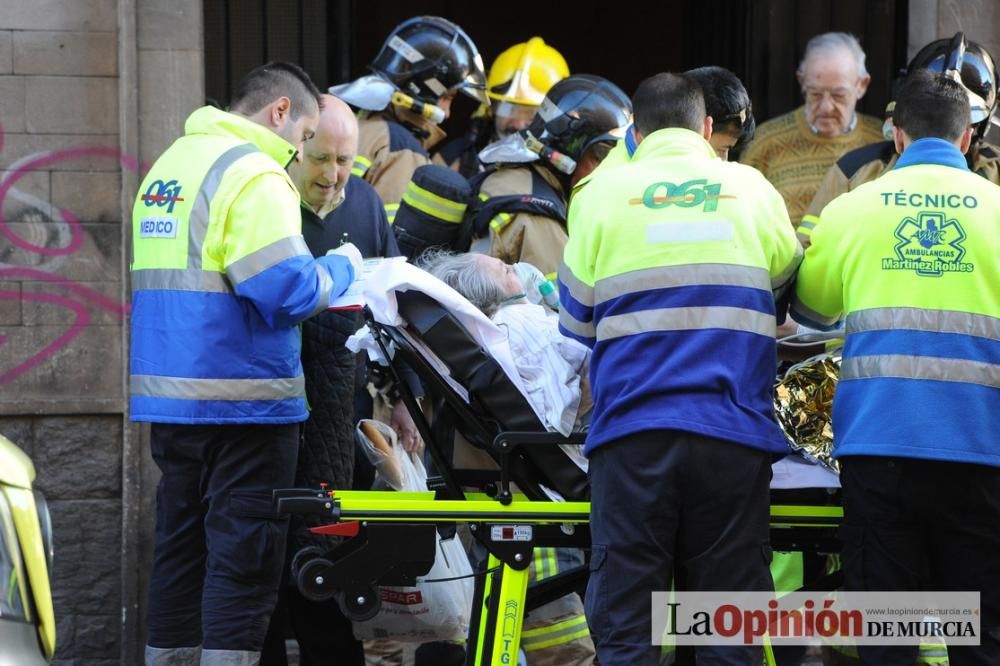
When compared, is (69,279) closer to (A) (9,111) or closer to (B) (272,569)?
(A) (9,111)

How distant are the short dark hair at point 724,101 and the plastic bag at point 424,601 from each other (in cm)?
149

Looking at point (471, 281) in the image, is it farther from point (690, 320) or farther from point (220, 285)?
point (690, 320)

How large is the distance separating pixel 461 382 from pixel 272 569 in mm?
865

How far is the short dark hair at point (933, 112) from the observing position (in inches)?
168

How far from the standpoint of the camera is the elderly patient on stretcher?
4461mm

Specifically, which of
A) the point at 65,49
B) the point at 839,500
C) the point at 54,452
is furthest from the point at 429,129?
the point at 839,500

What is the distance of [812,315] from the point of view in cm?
425

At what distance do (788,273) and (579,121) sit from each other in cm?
183

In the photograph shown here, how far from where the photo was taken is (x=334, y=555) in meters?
4.38

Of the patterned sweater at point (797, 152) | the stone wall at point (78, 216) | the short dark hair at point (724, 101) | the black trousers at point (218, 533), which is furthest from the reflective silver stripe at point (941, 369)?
the stone wall at point (78, 216)

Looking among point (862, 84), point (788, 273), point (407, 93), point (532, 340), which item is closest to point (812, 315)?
point (788, 273)

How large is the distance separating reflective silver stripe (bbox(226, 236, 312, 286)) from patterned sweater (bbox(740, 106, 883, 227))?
295cm

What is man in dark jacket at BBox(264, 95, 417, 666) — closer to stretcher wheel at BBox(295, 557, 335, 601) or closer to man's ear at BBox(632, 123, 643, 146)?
stretcher wheel at BBox(295, 557, 335, 601)

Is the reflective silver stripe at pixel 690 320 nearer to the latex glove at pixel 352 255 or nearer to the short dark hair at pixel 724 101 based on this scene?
the short dark hair at pixel 724 101
